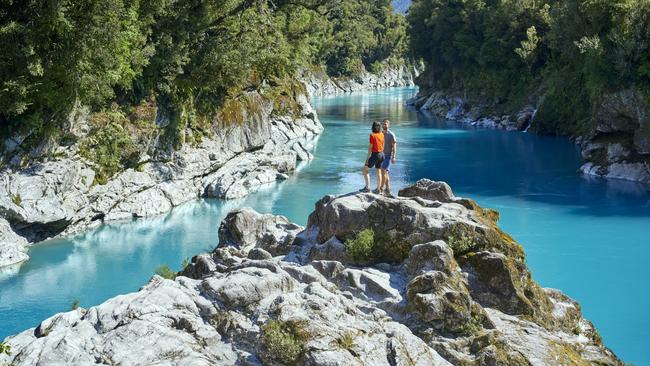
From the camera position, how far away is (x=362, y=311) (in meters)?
14.2

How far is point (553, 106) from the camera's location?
Result: 62.6 metres

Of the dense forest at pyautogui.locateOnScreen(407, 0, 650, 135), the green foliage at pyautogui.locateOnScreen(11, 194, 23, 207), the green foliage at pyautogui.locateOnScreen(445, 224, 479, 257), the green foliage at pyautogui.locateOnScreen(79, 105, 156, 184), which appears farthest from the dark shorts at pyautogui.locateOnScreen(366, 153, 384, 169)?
the dense forest at pyautogui.locateOnScreen(407, 0, 650, 135)

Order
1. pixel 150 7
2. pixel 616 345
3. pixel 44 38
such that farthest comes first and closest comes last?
pixel 150 7, pixel 44 38, pixel 616 345

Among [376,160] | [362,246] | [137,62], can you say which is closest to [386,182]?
[376,160]

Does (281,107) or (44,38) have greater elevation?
(44,38)

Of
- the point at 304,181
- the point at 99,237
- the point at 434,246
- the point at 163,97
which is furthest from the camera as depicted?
the point at 304,181

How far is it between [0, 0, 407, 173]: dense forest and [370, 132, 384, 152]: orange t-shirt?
13.5 meters

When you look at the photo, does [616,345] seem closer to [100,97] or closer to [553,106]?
[100,97]

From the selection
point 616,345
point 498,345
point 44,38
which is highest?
point 44,38

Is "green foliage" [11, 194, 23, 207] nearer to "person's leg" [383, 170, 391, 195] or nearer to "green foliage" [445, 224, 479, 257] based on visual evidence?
"person's leg" [383, 170, 391, 195]

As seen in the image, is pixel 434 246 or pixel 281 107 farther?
pixel 281 107

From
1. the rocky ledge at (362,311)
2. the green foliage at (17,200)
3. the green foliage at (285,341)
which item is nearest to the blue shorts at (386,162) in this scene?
the rocky ledge at (362,311)

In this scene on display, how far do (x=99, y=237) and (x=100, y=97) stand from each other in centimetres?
678

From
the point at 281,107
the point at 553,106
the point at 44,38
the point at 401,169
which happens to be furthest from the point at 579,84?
the point at 44,38
